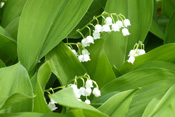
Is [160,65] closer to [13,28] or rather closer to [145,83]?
[145,83]

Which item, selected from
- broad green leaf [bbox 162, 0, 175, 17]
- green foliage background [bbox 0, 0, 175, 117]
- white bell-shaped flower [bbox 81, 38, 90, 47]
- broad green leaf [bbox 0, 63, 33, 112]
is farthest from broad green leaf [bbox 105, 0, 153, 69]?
broad green leaf [bbox 0, 63, 33, 112]

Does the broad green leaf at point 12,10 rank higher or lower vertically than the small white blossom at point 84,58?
higher

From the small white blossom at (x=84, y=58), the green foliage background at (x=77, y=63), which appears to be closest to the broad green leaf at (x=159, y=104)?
the green foliage background at (x=77, y=63)

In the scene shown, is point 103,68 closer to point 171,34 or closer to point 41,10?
point 41,10

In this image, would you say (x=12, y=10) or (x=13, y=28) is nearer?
(x=13, y=28)

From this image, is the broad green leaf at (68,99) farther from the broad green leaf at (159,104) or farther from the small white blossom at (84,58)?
the small white blossom at (84,58)

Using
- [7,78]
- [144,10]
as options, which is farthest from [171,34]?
[7,78]

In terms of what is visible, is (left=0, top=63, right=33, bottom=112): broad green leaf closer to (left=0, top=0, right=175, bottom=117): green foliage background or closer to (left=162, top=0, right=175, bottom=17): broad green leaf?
(left=0, top=0, right=175, bottom=117): green foliage background

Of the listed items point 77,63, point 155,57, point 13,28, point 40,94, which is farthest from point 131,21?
point 40,94
